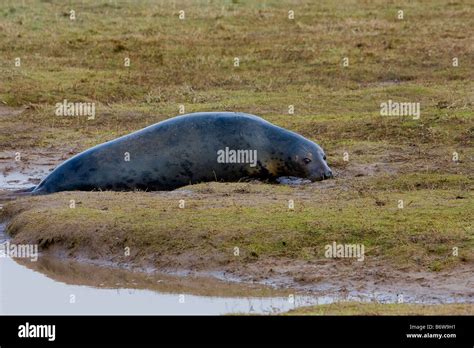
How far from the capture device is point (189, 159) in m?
14.6

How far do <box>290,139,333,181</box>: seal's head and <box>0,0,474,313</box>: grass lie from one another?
0.29m

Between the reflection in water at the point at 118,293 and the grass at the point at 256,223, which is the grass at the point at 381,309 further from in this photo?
the grass at the point at 256,223

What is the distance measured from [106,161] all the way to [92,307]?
4498mm

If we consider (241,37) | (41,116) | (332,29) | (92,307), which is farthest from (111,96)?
(92,307)

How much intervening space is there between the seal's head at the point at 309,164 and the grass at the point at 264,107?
0.96 ft

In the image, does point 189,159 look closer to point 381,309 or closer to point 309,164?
point 309,164

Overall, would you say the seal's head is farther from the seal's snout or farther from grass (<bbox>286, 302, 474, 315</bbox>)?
grass (<bbox>286, 302, 474, 315</bbox>)

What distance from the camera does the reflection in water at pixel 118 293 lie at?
394 inches

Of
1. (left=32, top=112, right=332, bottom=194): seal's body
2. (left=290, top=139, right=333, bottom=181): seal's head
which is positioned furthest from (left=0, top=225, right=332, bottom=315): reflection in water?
(left=290, top=139, right=333, bottom=181): seal's head

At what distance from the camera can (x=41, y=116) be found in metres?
20.5

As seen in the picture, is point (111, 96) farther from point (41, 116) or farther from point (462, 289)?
point (462, 289)

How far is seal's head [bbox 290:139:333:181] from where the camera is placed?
47.6 ft

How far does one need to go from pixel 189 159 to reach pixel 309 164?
1.49 metres

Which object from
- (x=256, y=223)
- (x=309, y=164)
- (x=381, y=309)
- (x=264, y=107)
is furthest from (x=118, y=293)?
(x=264, y=107)
